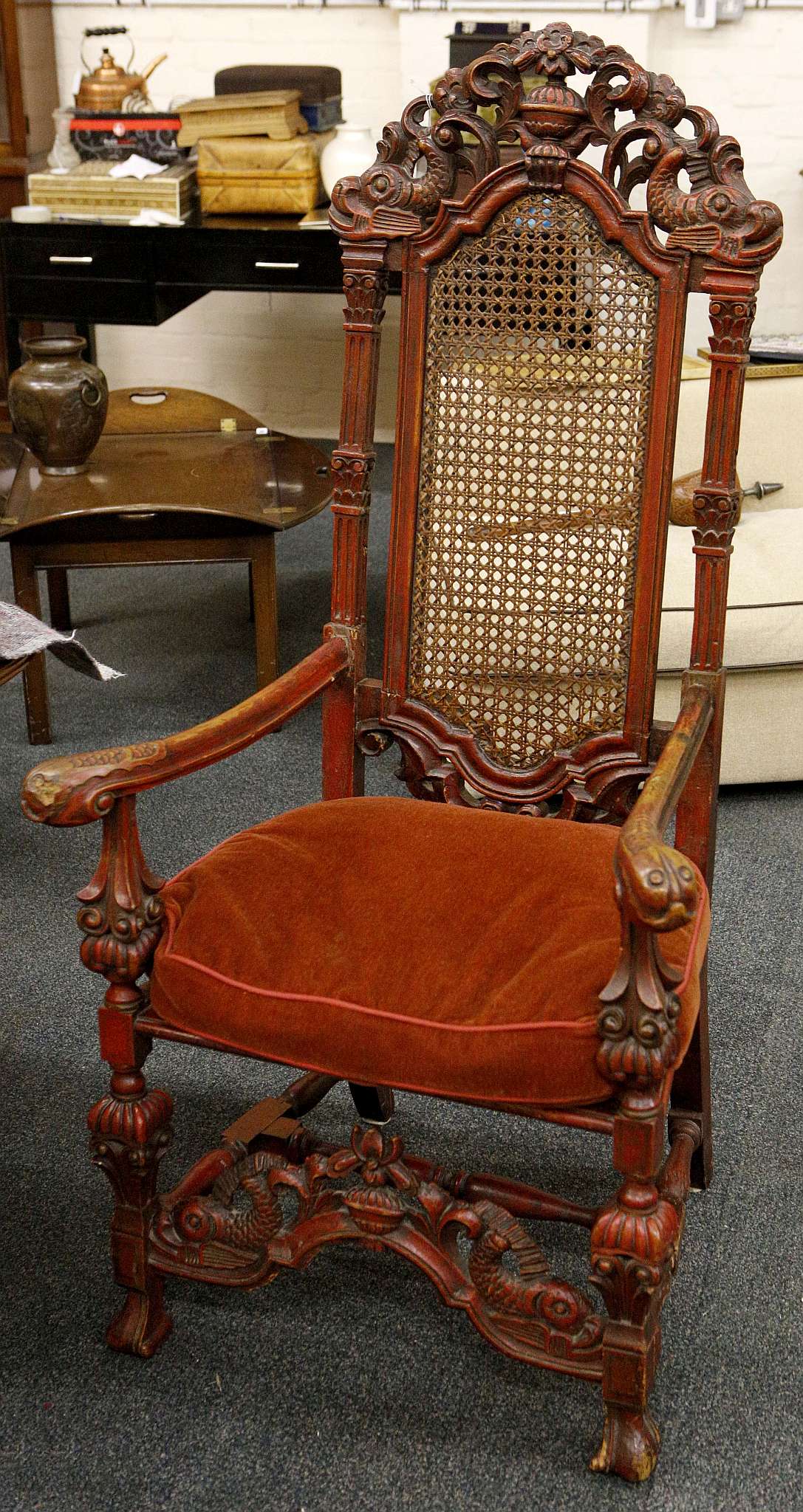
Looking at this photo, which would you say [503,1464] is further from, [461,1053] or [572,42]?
[572,42]

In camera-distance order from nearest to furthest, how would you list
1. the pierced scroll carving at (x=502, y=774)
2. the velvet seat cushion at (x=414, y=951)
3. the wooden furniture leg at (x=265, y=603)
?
the velvet seat cushion at (x=414, y=951), the pierced scroll carving at (x=502, y=774), the wooden furniture leg at (x=265, y=603)

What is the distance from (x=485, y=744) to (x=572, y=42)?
2.43 feet

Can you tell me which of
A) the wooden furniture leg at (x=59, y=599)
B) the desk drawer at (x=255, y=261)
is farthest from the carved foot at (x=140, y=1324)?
the desk drawer at (x=255, y=261)

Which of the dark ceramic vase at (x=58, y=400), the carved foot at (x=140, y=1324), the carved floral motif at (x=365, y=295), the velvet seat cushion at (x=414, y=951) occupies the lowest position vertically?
the carved foot at (x=140, y=1324)

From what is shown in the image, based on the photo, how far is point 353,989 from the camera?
1.37 metres

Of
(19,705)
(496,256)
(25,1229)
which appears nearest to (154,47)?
(19,705)

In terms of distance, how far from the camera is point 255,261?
12.6 feet

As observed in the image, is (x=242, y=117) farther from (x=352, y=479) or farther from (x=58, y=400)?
(x=352, y=479)

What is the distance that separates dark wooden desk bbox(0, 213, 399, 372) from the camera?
3.83m

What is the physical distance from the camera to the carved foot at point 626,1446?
1436 mm

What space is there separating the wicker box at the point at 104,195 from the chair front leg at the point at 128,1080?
2.85 m

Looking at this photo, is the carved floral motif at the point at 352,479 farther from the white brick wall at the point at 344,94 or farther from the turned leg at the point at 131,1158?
the white brick wall at the point at 344,94

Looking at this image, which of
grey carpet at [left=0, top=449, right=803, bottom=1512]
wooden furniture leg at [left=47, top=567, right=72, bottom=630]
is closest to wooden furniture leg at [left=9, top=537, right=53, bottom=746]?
wooden furniture leg at [left=47, top=567, right=72, bottom=630]

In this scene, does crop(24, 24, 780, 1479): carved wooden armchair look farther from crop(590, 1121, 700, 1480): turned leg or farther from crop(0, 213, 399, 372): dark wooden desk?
crop(0, 213, 399, 372): dark wooden desk
